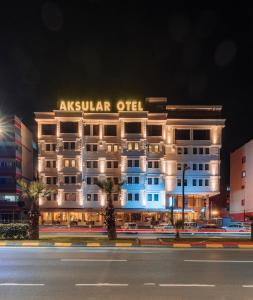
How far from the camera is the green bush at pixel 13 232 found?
1109 inches

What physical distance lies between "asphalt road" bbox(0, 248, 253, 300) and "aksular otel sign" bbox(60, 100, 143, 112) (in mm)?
57102

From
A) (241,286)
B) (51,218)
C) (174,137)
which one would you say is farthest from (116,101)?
(241,286)

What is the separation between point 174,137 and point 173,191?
31.1 feet

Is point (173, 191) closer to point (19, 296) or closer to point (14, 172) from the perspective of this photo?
point (14, 172)

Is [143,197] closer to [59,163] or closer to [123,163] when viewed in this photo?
[123,163]

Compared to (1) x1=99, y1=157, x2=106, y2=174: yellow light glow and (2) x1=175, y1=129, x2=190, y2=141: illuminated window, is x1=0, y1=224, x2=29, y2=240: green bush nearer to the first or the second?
(1) x1=99, y1=157, x2=106, y2=174: yellow light glow

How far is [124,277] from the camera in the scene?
43.6 feet

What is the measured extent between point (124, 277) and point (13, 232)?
16653mm

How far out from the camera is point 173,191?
7794 cm

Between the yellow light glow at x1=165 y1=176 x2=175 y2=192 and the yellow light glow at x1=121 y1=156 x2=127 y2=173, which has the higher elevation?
the yellow light glow at x1=121 y1=156 x2=127 y2=173

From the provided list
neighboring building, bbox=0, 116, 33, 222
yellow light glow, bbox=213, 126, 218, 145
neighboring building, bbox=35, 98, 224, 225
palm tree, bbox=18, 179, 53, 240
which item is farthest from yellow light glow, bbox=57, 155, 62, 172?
palm tree, bbox=18, 179, 53, 240

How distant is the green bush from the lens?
28172 mm

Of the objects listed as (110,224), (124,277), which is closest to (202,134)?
(110,224)

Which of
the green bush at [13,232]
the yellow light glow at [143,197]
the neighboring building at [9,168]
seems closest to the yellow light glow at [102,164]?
the yellow light glow at [143,197]
